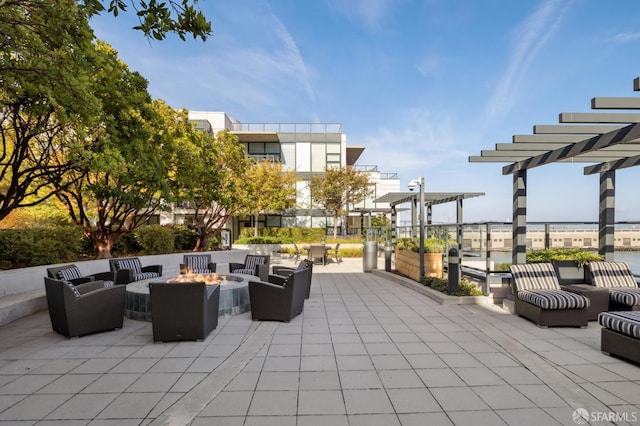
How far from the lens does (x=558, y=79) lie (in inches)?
341

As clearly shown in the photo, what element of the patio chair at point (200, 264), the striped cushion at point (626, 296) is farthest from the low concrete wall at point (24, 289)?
the striped cushion at point (626, 296)

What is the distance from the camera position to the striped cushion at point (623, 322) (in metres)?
3.69

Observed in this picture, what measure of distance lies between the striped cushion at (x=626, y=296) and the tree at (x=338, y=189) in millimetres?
17765

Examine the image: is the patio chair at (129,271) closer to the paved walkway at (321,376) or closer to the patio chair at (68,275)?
the patio chair at (68,275)

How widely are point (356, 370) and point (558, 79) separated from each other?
934 cm

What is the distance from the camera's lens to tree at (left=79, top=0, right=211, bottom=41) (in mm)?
2768

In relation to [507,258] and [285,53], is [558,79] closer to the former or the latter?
[507,258]

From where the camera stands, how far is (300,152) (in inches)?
1095

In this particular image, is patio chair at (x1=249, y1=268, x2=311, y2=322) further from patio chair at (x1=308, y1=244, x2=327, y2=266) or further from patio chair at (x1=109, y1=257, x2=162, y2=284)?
patio chair at (x1=308, y1=244, x2=327, y2=266)

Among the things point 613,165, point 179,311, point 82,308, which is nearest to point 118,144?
point 82,308

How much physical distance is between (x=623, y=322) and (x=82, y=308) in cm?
685

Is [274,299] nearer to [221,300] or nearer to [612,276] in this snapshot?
[221,300]

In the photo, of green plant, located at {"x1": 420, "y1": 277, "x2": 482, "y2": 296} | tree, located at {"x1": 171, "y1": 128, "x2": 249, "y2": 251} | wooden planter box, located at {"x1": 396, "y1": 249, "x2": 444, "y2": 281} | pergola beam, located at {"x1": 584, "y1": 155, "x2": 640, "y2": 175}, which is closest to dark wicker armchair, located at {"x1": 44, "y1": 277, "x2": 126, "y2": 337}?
tree, located at {"x1": 171, "y1": 128, "x2": 249, "y2": 251}

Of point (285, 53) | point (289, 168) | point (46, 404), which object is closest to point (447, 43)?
point (285, 53)
